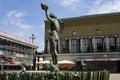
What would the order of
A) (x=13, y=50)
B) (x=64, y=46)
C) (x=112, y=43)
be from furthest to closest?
(x=13, y=50), (x=64, y=46), (x=112, y=43)

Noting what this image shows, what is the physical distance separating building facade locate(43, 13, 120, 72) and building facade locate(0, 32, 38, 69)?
15.1 metres

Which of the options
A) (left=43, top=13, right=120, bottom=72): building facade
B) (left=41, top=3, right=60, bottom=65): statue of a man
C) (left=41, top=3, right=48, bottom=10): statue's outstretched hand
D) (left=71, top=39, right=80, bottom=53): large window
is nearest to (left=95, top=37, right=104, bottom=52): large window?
(left=43, top=13, right=120, bottom=72): building facade

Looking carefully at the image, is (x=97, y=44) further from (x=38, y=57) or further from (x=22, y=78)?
(x=22, y=78)

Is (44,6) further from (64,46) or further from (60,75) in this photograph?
(64,46)

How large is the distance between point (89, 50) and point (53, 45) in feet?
164

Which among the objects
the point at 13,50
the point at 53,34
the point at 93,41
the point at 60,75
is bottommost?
the point at 60,75

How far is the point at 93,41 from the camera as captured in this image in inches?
2490

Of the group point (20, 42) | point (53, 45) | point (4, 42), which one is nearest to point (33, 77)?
point (53, 45)

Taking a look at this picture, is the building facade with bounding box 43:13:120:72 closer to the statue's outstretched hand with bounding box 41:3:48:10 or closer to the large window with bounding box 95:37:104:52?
the large window with bounding box 95:37:104:52

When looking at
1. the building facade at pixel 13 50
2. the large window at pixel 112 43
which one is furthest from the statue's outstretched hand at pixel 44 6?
the building facade at pixel 13 50

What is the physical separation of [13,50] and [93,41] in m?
27.0

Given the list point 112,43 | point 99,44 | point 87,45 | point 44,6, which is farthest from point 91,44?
point 44,6

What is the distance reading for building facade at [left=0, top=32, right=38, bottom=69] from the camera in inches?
2865

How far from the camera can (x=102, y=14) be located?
6300cm
